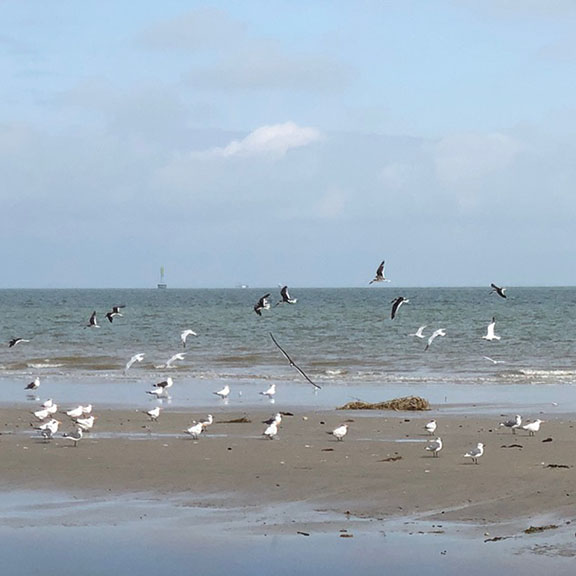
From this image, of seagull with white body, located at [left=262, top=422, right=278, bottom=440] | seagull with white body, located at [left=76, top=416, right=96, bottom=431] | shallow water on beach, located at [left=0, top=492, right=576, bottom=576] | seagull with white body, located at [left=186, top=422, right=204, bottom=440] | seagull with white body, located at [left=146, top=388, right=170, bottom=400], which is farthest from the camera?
seagull with white body, located at [left=146, top=388, right=170, bottom=400]

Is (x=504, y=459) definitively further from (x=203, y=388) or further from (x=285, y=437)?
(x=203, y=388)

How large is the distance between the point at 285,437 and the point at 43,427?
3.78 meters

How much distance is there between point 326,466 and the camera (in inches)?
587

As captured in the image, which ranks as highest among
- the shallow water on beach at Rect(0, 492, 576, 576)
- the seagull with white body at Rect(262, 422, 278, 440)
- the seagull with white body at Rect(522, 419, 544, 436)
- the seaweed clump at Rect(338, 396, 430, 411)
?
the seagull with white body at Rect(522, 419, 544, 436)

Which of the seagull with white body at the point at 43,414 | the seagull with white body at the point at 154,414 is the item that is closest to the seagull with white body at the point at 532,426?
the seagull with white body at the point at 154,414

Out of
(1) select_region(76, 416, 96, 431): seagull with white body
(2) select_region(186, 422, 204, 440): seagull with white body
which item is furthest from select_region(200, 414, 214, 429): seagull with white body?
(1) select_region(76, 416, 96, 431): seagull with white body

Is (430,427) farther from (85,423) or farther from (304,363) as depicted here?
(304,363)

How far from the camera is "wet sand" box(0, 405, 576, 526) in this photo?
40.9 feet

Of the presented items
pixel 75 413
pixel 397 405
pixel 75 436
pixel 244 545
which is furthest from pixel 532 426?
pixel 244 545

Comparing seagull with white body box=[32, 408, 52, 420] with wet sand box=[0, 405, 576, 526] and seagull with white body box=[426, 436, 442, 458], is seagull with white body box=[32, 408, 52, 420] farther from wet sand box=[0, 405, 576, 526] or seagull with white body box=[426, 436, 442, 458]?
seagull with white body box=[426, 436, 442, 458]

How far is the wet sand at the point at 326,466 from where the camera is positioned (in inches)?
490

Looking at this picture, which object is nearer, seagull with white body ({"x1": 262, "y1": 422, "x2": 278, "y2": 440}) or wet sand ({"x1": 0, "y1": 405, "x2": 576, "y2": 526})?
wet sand ({"x1": 0, "y1": 405, "x2": 576, "y2": 526})

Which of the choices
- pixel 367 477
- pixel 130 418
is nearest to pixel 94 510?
pixel 367 477

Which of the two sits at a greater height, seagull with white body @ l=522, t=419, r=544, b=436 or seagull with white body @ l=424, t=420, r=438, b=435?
seagull with white body @ l=522, t=419, r=544, b=436
